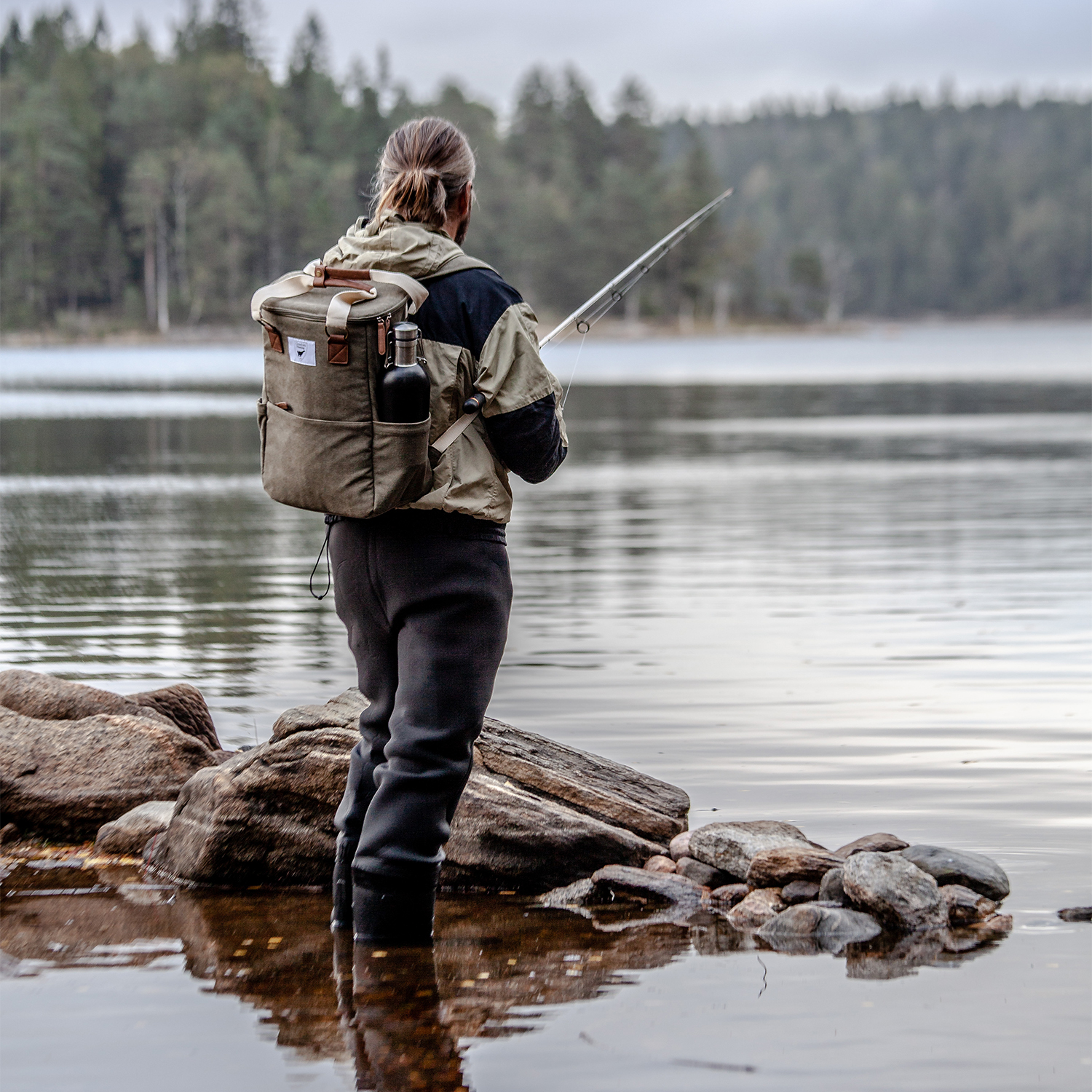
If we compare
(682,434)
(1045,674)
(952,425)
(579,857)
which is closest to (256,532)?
(1045,674)

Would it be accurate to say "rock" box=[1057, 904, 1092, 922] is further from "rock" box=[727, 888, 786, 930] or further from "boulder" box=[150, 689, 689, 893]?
"boulder" box=[150, 689, 689, 893]

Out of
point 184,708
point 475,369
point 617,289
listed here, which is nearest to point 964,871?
point 617,289

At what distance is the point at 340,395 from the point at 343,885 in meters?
1.41

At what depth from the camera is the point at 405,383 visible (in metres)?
4.05

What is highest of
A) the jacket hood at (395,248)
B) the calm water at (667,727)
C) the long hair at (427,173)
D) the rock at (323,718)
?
the long hair at (427,173)

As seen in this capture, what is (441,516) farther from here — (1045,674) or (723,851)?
(1045,674)

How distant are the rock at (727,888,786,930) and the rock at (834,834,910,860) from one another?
39cm

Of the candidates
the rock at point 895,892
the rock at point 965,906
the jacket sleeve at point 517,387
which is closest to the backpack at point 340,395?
the jacket sleeve at point 517,387

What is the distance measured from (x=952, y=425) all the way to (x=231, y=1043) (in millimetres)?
33192

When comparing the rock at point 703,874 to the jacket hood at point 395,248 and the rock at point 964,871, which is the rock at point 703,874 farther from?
the jacket hood at point 395,248

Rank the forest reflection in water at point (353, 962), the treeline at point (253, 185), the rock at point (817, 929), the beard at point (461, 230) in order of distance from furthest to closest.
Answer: the treeline at point (253, 185), the rock at point (817, 929), the beard at point (461, 230), the forest reflection in water at point (353, 962)

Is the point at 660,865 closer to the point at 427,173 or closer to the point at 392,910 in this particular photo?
the point at 392,910

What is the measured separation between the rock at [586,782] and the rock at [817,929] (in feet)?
3.23

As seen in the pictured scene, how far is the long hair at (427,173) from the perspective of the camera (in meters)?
4.30
